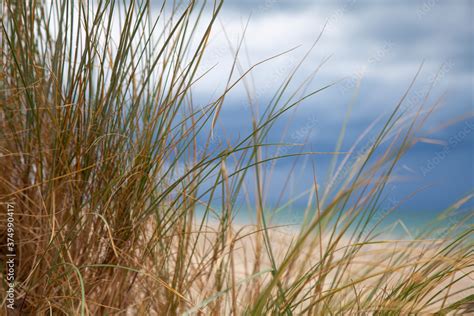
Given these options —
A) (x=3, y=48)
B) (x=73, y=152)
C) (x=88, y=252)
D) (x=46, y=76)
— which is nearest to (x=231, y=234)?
(x=88, y=252)

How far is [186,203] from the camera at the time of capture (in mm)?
1673

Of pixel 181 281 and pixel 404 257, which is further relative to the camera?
pixel 404 257

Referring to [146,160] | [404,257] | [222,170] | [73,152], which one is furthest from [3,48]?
[404,257]

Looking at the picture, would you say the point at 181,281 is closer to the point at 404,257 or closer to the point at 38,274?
the point at 38,274

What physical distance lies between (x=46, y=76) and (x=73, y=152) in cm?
36

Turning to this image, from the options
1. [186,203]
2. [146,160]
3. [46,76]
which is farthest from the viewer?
[46,76]

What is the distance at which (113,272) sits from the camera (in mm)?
1615

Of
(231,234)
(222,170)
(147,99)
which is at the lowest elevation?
(231,234)

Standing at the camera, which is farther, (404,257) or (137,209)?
(404,257)

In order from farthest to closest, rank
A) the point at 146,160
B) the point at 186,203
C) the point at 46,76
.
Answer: the point at 46,76, the point at 186,203, the point at 146,160

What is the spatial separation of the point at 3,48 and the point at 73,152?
55 cm

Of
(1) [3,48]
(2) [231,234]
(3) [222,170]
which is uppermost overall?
(1) [3,48]

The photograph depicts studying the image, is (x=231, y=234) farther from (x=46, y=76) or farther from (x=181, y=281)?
(x=46, y=76)

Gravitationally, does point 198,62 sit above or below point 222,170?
above
